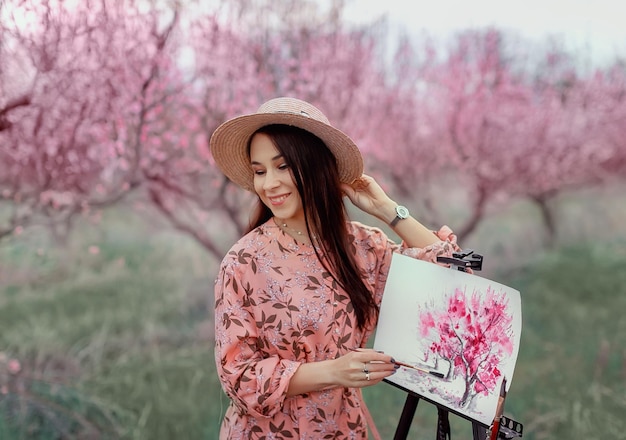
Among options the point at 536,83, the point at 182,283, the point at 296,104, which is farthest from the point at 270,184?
the point at 536,83

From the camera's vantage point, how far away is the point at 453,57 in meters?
3.01

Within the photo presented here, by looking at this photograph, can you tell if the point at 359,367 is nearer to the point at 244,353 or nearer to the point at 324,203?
the point at 244,353

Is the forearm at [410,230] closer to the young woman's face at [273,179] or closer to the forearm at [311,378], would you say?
the young woman's face at [273,179]

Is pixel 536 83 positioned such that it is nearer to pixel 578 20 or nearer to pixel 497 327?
pixel 578 20

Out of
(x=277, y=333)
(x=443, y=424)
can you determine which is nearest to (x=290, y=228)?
(x=277, y=333)

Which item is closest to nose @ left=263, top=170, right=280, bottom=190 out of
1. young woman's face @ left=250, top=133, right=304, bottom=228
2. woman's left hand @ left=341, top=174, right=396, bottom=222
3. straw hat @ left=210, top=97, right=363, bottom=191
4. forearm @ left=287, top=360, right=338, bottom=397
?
young woman's face @ left=250, top=133, right=304, bottom=228

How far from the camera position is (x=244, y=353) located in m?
1.32

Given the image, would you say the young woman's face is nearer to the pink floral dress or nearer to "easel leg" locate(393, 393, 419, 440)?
the pink floral dress

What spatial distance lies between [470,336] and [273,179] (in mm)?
545

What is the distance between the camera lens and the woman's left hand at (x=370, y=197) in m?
1.49

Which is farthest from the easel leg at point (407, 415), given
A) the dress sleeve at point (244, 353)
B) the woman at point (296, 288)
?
the dress sleeve at point (244, 353)

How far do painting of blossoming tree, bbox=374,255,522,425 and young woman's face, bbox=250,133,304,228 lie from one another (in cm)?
27

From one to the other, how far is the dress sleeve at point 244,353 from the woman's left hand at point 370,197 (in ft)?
1.04

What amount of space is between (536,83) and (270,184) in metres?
2.18
